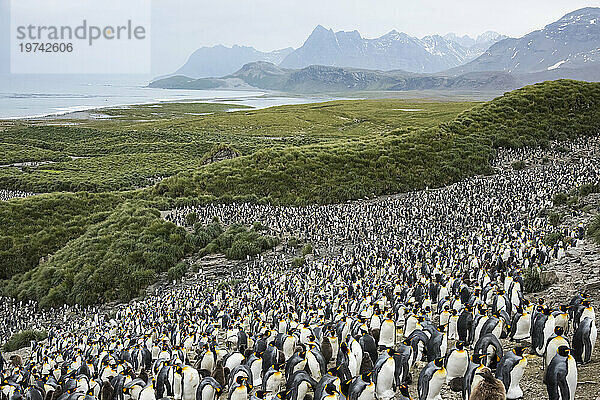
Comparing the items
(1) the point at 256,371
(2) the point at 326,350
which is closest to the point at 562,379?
(2) the point at 326,350

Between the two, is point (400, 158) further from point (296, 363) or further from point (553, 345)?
point (553, 345)

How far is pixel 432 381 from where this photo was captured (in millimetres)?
6402

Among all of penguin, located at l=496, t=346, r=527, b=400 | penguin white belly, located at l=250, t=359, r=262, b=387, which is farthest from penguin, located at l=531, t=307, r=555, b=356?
penguin white belly, located at l=250, t=359, r=262, b=387

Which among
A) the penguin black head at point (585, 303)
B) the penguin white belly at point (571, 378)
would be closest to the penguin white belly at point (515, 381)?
the penguin white belly at point (571, 378)

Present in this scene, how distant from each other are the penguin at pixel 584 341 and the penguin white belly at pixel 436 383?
2024mm

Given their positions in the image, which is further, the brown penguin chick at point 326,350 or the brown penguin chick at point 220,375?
the brown penguin chick at point 326,350

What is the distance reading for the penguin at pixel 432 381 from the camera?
21.0 ft

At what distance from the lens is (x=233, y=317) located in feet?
43.2

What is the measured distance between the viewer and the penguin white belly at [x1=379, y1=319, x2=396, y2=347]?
8594 mm

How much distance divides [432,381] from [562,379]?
4.94 ft

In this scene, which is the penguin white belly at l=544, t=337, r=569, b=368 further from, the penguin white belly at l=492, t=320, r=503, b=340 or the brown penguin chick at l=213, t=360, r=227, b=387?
the brown penguin chick at l=213, t=360, r=227, b=387

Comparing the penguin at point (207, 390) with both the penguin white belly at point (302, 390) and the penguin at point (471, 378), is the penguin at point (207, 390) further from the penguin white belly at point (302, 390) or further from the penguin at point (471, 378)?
the penguin at point (471, 378)

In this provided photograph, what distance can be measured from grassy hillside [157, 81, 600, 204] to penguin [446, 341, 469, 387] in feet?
71.9

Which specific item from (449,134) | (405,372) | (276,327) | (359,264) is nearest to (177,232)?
(359,264)
